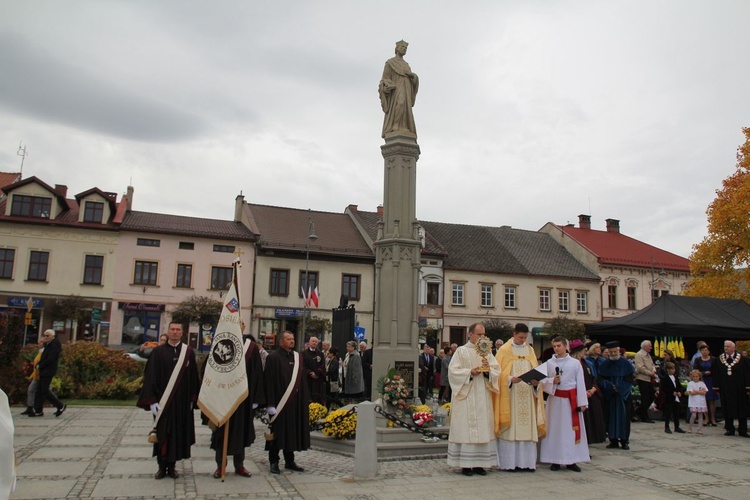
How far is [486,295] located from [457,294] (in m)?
2.24

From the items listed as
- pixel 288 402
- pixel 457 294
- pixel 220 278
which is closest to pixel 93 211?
pixel 220 278

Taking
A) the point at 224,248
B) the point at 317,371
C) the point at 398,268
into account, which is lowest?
the point at 317,371

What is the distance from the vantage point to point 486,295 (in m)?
42.6

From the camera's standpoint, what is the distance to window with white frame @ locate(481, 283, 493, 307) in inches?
1670

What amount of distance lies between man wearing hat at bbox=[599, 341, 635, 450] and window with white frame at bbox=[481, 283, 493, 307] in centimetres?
3009

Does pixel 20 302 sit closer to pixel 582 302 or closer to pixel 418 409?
pixel 418 409

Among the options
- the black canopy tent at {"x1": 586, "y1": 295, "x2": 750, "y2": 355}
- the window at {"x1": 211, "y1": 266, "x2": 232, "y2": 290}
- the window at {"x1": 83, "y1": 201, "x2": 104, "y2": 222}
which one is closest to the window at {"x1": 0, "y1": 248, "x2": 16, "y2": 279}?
the window at {"x1": 83, "y1": 201, "x2": 104, "y2": 222}

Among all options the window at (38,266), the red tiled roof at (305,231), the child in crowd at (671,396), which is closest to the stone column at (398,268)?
the child in crowd at (671,396)

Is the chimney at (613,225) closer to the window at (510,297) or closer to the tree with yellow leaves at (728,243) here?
the window at (510,297)

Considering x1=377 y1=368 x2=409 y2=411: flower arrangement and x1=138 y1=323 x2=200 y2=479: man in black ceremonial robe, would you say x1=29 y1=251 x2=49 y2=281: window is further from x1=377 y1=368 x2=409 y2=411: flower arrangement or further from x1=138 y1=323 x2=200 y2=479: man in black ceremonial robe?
x1=138 y1=323 x2=200 y2=479: man in black ceremonial robe

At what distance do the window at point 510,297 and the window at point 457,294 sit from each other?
11.1ft

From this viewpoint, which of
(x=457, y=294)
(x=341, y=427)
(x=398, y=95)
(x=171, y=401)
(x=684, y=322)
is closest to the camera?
(x=171, y=401)

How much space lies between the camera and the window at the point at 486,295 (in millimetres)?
42375

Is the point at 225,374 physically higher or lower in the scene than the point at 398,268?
lower
